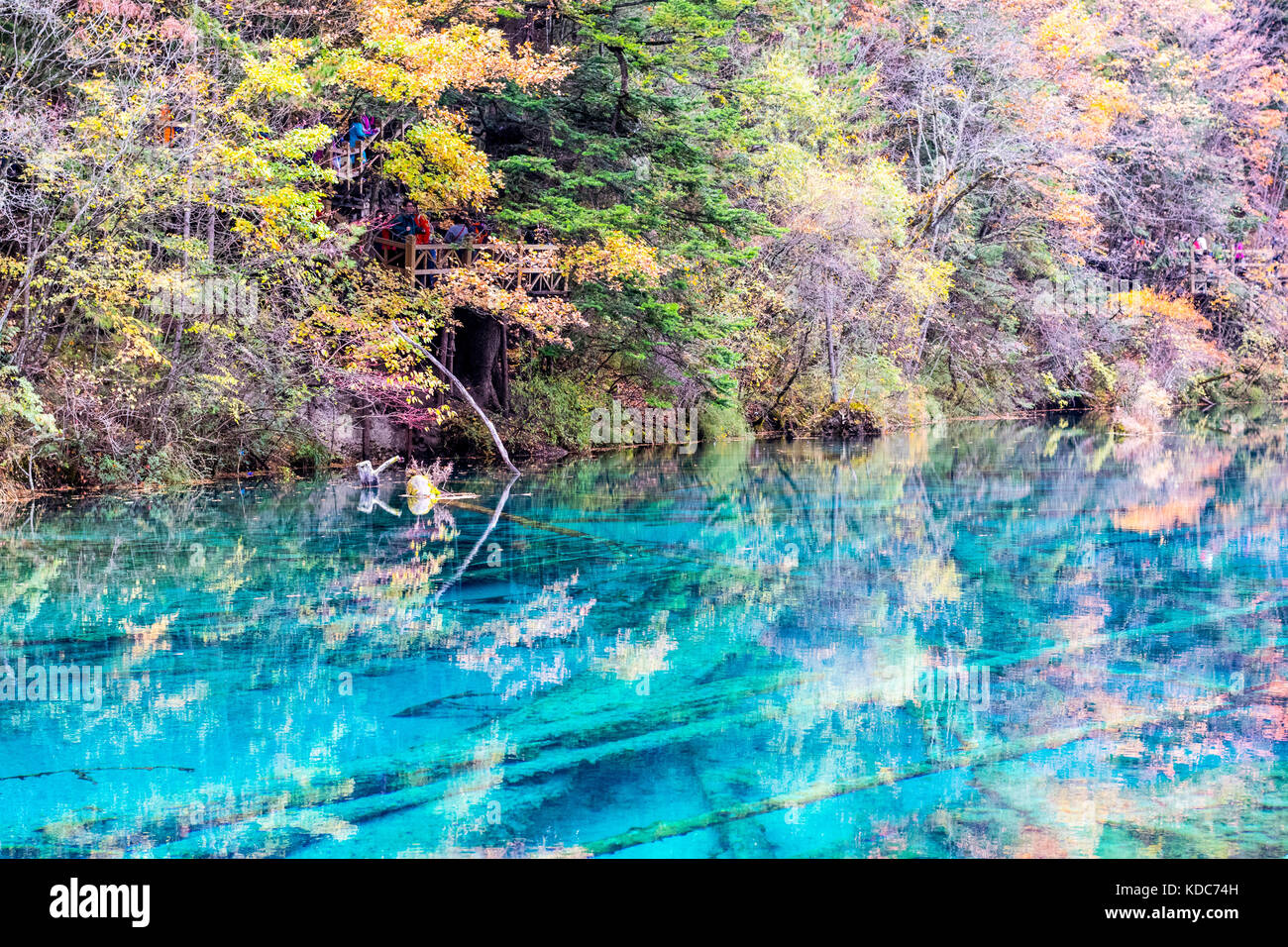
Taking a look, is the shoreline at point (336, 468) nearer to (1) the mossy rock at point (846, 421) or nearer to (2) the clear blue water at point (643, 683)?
(1) the mossy rock at point (846, 421)

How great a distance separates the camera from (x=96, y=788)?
6.01 m

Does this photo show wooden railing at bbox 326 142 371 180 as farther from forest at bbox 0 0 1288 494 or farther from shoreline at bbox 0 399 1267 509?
shoreline at bbox 0 399 1267 509

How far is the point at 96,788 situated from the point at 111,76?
45.1 feet

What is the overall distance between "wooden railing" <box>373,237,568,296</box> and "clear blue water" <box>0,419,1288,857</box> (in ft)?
20.3

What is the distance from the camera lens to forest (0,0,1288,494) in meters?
16.3

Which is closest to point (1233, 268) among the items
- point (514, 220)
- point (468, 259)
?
point (514, 220)

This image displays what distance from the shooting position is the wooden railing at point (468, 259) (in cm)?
2105

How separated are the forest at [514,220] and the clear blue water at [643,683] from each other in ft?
9.59

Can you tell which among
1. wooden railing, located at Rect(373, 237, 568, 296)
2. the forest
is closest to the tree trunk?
the forest

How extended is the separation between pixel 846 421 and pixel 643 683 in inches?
955

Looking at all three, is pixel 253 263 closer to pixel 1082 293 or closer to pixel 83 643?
pixel 83 643

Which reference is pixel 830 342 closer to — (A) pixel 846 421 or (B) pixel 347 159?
(A) pixel 846 421

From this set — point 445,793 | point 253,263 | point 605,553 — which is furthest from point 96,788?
point 253,263

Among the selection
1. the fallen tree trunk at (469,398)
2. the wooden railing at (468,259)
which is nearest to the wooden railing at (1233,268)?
the wooden railing at (468,259)
